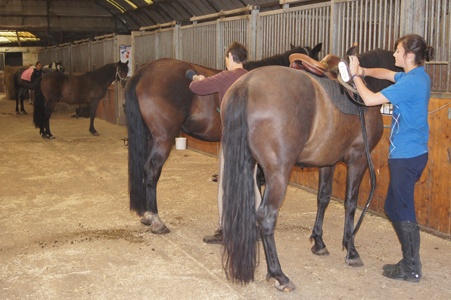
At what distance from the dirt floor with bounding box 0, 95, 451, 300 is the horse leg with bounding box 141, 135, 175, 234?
117mm

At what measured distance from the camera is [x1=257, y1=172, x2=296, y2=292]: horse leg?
2527 millimetres

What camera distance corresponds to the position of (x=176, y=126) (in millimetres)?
3709

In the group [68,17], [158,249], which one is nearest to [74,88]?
[158,249]

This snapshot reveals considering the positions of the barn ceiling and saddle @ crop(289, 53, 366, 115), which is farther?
the barn ceiling

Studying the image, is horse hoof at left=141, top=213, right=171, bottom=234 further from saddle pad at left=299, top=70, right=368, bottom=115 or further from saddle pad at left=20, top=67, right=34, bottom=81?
saddle pad at left=20, top=67, right=34, bottom=81

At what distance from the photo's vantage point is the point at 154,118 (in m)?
3.64

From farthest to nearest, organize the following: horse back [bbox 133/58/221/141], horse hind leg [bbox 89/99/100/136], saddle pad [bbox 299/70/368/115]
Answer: horse hind leg [bbox 89/99/100/136] → horse back [bbox 133/58/221/141] → saddle pad [bbox 299/70/368/115]

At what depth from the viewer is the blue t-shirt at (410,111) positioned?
100 inches

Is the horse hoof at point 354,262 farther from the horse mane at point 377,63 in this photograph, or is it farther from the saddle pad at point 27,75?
the saddle pad at point 27,75

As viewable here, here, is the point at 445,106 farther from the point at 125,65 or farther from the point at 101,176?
the point at 125,65

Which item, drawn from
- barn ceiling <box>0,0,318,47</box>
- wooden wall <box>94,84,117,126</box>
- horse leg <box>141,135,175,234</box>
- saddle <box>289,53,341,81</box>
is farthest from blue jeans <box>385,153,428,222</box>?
barn ceiling <box>0,0,318,47</box>

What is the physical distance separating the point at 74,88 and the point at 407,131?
27.7 ft

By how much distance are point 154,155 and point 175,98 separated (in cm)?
52

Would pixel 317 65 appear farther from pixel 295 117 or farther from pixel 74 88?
pixel 74 88
